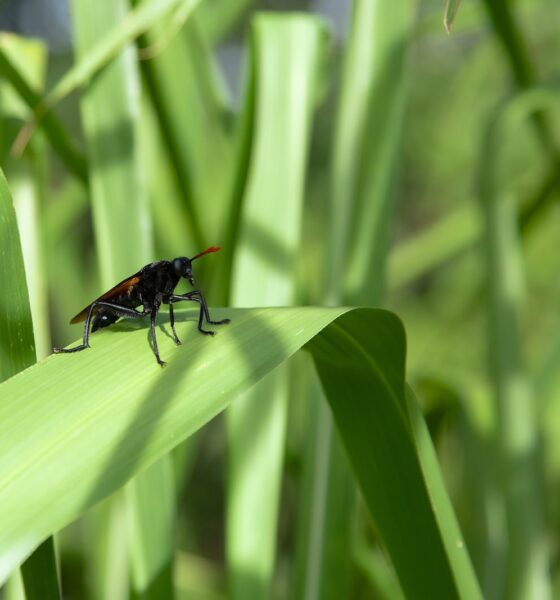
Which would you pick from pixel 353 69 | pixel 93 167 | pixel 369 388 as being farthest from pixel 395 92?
pixel 369 388

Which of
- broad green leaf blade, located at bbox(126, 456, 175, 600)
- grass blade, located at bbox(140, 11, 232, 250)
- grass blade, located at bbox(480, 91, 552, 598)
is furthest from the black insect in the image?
grass blade, located at bbox(480, 91, 552, 598)

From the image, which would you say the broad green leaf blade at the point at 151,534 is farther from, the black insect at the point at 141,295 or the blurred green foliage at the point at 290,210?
the black insect at the point at 141,295

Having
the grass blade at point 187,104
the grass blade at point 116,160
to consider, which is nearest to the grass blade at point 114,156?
the grass blade at point 116,160

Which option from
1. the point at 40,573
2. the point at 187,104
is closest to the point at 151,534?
the point at 40,573

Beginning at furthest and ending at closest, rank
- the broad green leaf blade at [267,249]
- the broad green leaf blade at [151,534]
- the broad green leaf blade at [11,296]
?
the broad green leaf blade at [267,249], the broad green leaf blade at [151,534], the broad green leaf blade at [11,296]

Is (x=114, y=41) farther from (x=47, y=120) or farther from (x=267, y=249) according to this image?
(x=267, y=249)
